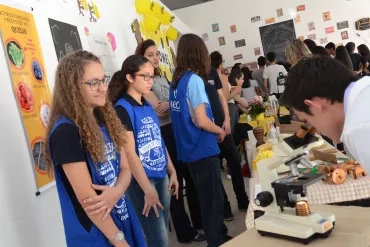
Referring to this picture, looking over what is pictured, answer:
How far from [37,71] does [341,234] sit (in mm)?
1520

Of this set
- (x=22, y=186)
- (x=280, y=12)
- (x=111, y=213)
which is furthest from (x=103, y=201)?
(x=280, y=12)

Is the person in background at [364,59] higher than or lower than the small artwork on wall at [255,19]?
lower

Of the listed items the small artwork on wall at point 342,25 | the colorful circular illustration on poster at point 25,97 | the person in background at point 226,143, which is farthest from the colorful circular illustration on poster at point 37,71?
the small artwork on wall at point 342,25

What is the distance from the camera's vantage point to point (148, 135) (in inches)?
77.9

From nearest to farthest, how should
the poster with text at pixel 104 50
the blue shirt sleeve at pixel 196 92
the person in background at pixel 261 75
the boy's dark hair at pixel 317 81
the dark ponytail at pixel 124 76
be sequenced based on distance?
the boy's dark hair at pixel 317 81 → the dark ponytail at pixel 124 76 → the blue shirt sleeve at pixel 196 92 → the poster with text at pixel 104 50 → the person in background at pixel 261 75

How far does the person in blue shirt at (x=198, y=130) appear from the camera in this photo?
239 cm

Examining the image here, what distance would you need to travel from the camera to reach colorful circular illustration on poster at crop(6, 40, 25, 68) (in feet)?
5.76

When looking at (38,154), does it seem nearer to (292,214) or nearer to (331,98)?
(292,214)

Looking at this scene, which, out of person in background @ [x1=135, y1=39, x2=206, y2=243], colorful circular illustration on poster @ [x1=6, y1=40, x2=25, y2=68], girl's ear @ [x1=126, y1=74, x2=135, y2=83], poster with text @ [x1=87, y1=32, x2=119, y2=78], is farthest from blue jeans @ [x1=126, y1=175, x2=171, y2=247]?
A: poster with text @ [x1=87, y1=32, x2=119, y2=78]

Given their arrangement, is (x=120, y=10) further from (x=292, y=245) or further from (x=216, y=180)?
(x=292, y=245)

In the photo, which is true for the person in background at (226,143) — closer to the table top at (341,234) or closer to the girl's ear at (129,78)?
the girl's ear at (129,78)

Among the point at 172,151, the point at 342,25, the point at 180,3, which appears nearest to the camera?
the point at 172,151

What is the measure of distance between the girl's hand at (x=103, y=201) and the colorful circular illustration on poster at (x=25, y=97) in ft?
2.23

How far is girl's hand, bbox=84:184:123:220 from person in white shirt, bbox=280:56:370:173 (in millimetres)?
652
